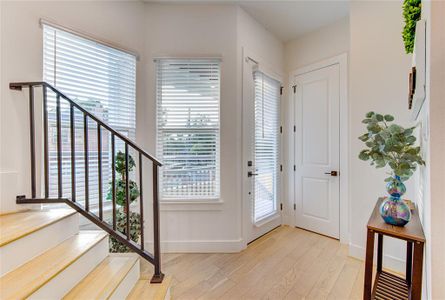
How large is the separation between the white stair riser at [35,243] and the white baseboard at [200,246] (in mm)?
1043

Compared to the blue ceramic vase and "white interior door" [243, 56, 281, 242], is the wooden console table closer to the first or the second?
the blue ceramic vase

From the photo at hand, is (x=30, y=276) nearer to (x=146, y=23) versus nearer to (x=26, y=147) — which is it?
(x=26, y=147)

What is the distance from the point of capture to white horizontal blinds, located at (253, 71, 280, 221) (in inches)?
112

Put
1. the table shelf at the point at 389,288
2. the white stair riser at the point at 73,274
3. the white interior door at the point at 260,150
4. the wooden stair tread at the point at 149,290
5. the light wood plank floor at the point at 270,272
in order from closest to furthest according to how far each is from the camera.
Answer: the white stair riser at the point at 73,274, the table shelf at the point at 389,288, the wooden stair tread at the point at 149,290, the light wood plank floor at the point at 270,272, the white interior door at the point at 260,150

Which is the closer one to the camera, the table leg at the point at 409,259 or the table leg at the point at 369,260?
the table leg at the point at 369,260

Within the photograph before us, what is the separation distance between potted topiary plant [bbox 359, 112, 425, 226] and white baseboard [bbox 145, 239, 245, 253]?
1.65m

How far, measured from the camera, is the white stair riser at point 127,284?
1378 mm

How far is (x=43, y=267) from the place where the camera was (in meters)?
1.22

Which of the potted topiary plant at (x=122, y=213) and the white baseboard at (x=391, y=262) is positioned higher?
the potted topiary plant at (x=122, y=213)

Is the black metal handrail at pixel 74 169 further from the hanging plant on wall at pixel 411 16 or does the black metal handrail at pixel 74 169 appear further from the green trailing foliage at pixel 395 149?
the hanging plant on wall at pixel 411 16

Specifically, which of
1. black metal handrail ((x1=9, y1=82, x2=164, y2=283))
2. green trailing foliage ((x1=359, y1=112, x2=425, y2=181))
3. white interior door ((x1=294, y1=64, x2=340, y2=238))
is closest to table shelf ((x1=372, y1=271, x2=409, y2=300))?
green trailing foliage ((x1=359, y1=112, x2=425, y2=181))

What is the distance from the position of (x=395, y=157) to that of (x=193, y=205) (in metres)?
1.94

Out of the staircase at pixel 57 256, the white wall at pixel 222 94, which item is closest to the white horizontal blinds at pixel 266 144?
the white wall at pixel 222 94

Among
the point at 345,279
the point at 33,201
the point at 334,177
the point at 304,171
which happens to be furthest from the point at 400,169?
the point at 33,201
